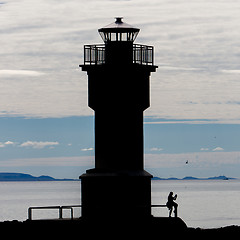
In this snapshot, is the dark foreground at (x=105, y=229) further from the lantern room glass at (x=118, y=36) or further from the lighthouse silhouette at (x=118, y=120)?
the lantern room glass at (x=118, y=36)

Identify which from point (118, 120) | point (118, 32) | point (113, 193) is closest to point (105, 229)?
point (113, 193)

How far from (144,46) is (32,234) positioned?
10.4m

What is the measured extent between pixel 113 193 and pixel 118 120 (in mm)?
3469

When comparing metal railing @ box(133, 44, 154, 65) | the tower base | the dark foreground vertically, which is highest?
metal railing @ box(133, 44, 154, 65)

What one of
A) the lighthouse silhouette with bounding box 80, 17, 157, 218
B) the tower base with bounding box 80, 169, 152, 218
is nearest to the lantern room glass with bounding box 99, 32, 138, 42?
the lighthouse silhouette with bounding box 80, 17, 157, 218

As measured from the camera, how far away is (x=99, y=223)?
37.5m

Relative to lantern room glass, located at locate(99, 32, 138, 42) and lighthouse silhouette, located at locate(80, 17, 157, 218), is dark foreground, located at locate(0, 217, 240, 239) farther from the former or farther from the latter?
lantern room glass, located at locate(99, 32, 138, 42)

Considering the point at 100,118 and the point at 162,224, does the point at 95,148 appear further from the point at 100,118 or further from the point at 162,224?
the point at 162,224

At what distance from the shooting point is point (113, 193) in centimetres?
3834

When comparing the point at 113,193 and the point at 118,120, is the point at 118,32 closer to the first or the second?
the point at 118,120

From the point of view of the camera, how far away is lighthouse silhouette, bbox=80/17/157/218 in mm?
38344

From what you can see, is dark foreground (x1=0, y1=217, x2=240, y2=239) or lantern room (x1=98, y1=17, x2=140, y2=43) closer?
dark foreground (x1=0, y1=217, x2=240, y2=239)

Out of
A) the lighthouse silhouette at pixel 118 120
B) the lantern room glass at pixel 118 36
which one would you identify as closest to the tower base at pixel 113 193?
the lighthouse silhouette at pixel 118 120

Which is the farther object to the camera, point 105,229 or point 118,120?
point 118,120
